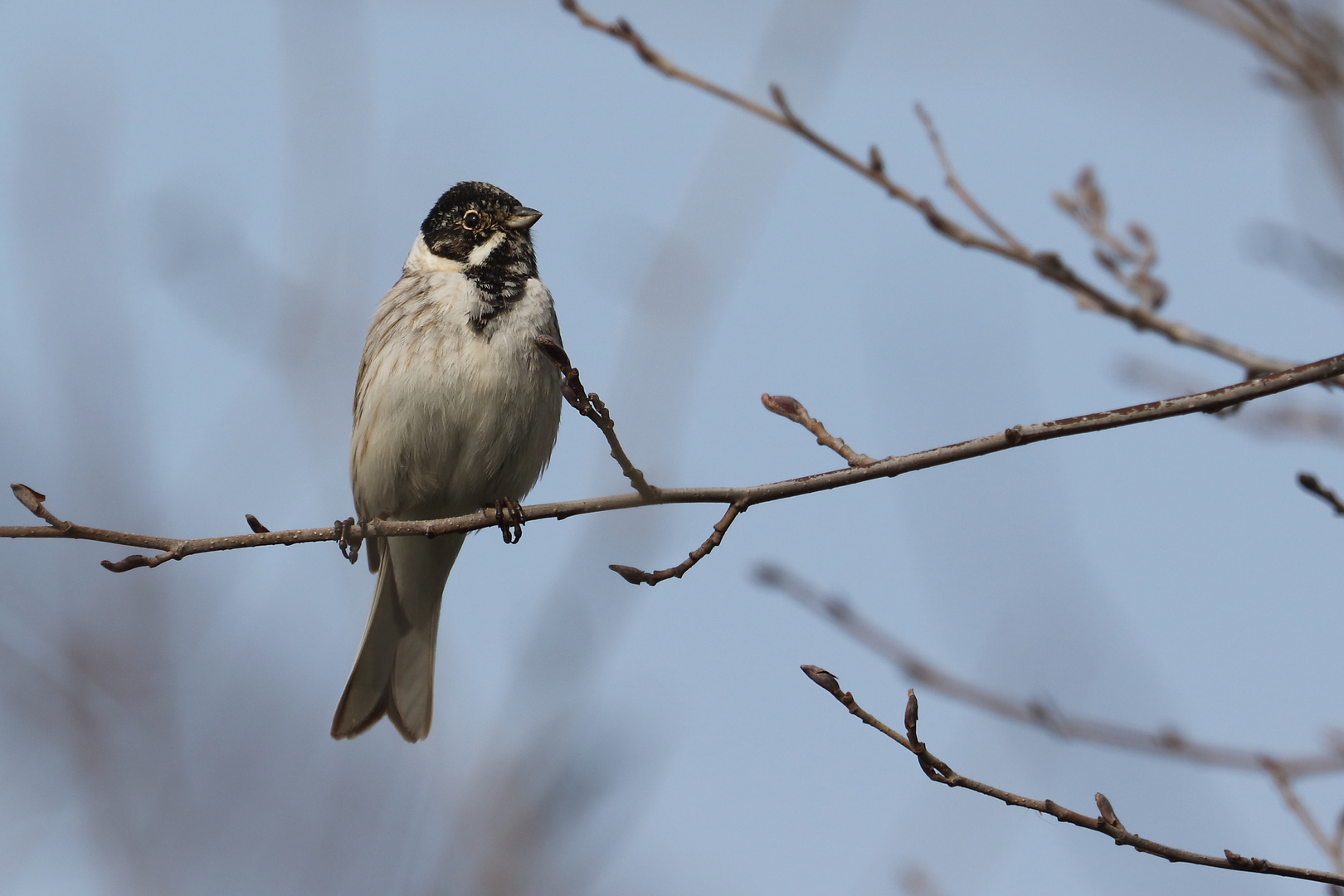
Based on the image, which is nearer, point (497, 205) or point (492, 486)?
point (492, 486)

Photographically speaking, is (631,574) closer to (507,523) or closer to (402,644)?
(507,523)

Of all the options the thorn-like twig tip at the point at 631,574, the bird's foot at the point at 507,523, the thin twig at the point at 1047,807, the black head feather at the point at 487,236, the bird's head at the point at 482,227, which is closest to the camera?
the thin twig at the point at 1047,807

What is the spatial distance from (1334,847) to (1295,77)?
7.31 ft

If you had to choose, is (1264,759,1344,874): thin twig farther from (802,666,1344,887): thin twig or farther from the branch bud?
the branch bud

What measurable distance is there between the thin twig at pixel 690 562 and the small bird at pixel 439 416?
6.31ft

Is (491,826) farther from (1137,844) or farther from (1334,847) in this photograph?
(1334,847)

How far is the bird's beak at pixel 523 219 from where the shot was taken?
6496 millimetres

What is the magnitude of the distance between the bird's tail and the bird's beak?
1577mm

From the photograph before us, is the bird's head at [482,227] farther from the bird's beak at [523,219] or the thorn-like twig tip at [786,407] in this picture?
the thorn-like twig tip at [786,407]

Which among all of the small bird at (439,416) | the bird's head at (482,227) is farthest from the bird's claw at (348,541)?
the bird's head at (482,227)

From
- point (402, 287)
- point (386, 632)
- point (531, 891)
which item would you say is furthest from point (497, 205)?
point (531, 891)

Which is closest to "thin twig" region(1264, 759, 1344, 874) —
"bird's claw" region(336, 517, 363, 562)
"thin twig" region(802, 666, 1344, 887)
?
"thin twig" region(802, 666, 1344, 887)

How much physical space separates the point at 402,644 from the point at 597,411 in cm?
308

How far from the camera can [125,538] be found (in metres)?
3.90
